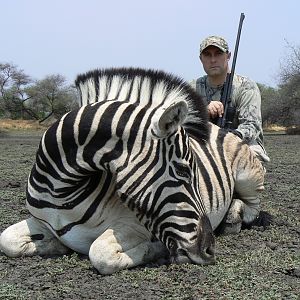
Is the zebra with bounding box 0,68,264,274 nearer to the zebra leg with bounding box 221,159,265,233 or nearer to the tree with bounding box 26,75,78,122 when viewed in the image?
the zebra leg with bounding box 221,159,265,233

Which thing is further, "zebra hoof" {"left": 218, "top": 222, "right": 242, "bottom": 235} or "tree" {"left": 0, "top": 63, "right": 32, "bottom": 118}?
"tree" {"left": 0, "top": 63, "right": 32, "bottom": 118}

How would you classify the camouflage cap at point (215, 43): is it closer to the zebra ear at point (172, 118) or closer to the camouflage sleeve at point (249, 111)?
the camouflage sleeve at point (249, 111)

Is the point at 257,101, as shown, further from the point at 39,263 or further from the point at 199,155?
the point at 39,263

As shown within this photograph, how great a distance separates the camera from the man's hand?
5.30 metres

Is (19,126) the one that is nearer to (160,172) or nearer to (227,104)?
(227,104)

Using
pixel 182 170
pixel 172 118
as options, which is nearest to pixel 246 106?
pixel 182 170

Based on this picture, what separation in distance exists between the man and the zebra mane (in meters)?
1.45

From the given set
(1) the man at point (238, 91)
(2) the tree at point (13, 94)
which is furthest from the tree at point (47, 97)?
(1) the man at point (238, 91)

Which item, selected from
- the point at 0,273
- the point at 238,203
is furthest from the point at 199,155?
the point at 0,273

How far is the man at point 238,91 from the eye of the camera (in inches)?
220

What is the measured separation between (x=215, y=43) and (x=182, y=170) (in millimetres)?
2450

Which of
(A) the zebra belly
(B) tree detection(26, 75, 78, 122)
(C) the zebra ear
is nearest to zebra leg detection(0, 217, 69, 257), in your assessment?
(A) the zebra belly

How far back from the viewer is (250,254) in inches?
158

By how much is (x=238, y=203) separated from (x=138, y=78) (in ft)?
5.06
